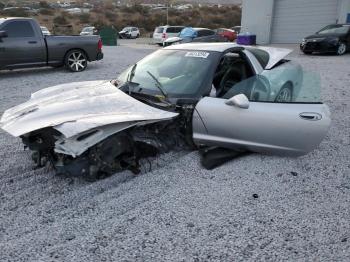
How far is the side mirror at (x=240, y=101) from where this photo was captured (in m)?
3.88

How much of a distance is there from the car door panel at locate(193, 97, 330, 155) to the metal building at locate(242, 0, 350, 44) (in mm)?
18820

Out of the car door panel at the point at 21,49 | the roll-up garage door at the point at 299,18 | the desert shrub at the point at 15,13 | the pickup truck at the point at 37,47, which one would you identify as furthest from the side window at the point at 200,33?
the desert shrub at the point at 15,13

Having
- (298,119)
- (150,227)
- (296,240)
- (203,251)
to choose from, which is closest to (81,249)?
(150,227)

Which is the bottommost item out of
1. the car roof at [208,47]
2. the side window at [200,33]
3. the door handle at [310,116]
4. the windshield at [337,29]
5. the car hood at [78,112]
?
the side window at [200,33]

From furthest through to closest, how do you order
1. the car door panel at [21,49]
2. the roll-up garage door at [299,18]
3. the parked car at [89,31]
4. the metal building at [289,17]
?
the parked car at [89,31], the roll-up garage door at [299,18], the metal building at [289,17], the car door panel at [21,49]

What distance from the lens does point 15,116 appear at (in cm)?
383

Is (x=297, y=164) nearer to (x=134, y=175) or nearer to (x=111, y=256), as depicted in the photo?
(x=134, y=175)

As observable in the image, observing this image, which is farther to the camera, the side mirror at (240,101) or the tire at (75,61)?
the tire at (75,61)

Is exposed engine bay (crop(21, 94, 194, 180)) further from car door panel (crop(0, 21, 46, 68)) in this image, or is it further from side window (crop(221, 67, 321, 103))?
car door panel (crop(0, 21, 46, 68))

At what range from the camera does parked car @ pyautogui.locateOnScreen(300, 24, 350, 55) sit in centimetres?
1631

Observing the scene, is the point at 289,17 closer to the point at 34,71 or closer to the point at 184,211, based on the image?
the point at 34,71

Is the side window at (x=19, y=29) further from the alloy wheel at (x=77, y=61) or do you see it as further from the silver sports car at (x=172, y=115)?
the silver sports car at (x=172, y=115)

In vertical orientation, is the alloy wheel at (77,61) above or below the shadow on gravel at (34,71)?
above

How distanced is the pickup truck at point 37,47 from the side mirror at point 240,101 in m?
8.31
